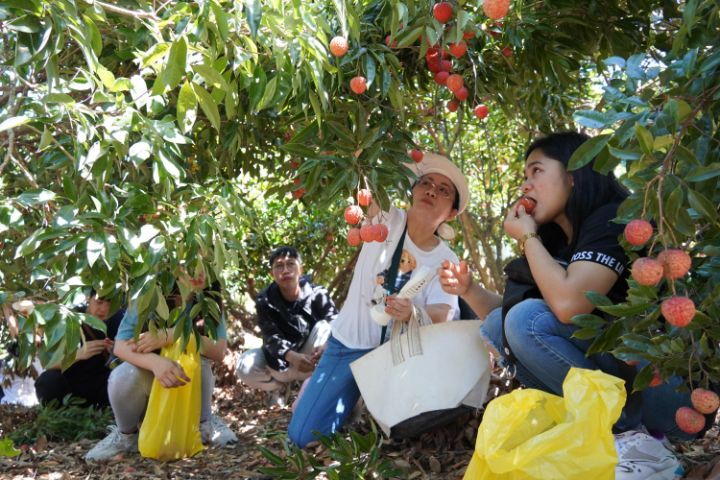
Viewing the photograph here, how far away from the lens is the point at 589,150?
65.4 inches

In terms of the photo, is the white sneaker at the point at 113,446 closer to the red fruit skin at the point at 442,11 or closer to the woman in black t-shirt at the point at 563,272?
the woman in black t-shirt at the point at 563,272

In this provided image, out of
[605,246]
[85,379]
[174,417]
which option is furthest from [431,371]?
[85,379]

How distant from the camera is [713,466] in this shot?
7.20ft

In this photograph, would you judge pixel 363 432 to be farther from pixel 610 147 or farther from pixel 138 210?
pixel 610 147

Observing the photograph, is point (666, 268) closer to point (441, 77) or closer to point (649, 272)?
point (649, 272)

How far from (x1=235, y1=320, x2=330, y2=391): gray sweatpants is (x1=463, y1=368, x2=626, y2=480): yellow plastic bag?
8.73 feet

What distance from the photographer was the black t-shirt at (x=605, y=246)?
88.3 inches

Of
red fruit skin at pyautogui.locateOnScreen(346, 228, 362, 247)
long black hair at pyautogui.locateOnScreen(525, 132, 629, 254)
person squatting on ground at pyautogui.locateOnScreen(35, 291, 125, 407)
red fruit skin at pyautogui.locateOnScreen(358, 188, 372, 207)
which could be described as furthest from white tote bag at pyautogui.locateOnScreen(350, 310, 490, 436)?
person squatting on ground at pyautogui.locateOnScreen(35, 291, 125, 407)

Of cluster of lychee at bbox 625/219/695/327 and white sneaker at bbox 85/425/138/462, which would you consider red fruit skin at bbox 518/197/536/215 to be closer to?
cluster of lychee at bbox 625/219/695/327

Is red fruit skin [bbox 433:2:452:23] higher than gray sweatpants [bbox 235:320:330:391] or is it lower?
higher

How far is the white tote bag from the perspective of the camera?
9.04ft

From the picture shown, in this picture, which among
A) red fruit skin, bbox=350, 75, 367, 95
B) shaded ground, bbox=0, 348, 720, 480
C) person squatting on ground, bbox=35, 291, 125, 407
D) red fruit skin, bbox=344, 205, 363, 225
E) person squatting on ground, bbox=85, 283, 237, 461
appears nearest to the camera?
red fruit skin, bbox=350, 75, 367, 95

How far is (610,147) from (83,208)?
4.58 ft

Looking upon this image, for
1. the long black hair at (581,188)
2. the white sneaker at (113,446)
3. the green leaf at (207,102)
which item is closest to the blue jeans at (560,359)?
the long black hair at (581,188)
